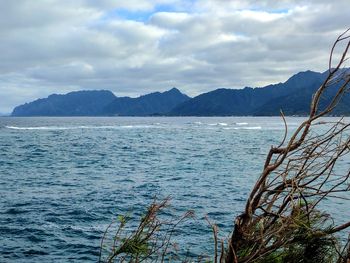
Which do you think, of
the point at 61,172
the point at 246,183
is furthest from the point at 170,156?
the point at 246,183

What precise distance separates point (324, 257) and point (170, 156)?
37.2m

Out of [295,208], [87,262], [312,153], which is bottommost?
[87,262]

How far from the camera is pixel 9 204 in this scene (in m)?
18.2

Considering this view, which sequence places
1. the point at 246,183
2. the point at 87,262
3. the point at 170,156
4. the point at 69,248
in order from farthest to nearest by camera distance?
1. the point at 170,156
2. the point at 246,183
3. the point at 69,248
4. the point at 87,262

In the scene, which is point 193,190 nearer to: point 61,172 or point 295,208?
point 61,172

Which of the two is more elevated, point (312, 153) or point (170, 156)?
point (312, 153)

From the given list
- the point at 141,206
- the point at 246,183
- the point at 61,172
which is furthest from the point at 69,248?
the point at 61,172

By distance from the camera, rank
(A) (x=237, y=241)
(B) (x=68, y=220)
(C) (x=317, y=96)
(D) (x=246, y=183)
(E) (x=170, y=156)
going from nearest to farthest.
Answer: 1. (C) (x=317, y=96)
2. (A) (x=237, y=241)
3. (B) (x=68, y=220)
4. (D) (x=246, y=183)
5. (E) (x=170, y=156)

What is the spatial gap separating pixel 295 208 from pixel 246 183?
71.0 feet

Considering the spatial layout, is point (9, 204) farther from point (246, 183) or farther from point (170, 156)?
point (170, 156)

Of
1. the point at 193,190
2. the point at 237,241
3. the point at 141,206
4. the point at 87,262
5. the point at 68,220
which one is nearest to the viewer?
the point at 237,241

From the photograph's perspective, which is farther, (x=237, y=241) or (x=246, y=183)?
(x=246, y=183)

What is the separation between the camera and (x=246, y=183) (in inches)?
973

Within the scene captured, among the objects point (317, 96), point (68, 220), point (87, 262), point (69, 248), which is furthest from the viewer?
point (68, 220)
